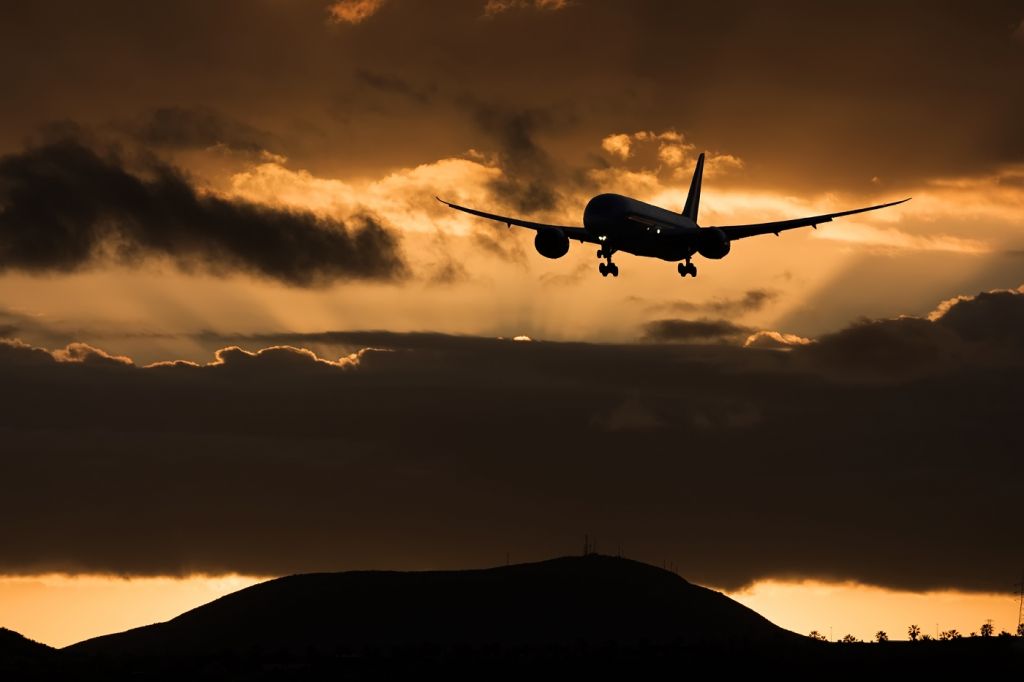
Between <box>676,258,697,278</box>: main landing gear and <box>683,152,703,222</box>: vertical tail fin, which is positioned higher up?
<box>683,152,703,222</box>: vertical tail fin

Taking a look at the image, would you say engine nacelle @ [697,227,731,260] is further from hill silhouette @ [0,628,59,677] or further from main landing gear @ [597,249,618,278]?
hill silhouette @ [0,628,59,677]

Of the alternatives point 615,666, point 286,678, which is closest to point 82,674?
point 286,678

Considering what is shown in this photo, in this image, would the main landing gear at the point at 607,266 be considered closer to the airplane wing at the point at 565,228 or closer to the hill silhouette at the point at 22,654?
the airplane wing at the point at 565,228

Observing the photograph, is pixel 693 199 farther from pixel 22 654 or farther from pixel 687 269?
pixel 22 654

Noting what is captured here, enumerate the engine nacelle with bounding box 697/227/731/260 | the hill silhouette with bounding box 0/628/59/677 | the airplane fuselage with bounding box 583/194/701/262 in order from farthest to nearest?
the hill silhouette with bounding box 0/628/59/677, the engine nacelle with bounding box 697/227/731/260, the airplane fuselage with bounding box 583/194/701/262

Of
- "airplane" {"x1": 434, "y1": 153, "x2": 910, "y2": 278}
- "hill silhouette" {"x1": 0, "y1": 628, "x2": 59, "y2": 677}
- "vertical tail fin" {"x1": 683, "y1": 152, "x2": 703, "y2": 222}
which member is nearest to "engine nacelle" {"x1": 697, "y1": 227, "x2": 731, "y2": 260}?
"airplane" {"x1": 434, "y1": 153, "x2": 910, "y2": 278}

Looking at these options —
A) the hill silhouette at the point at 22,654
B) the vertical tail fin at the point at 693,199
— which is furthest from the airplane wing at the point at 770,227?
the hill silhouette at the point at 22,654

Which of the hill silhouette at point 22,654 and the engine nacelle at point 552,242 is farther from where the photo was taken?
the hill silhouette at point 22,654
